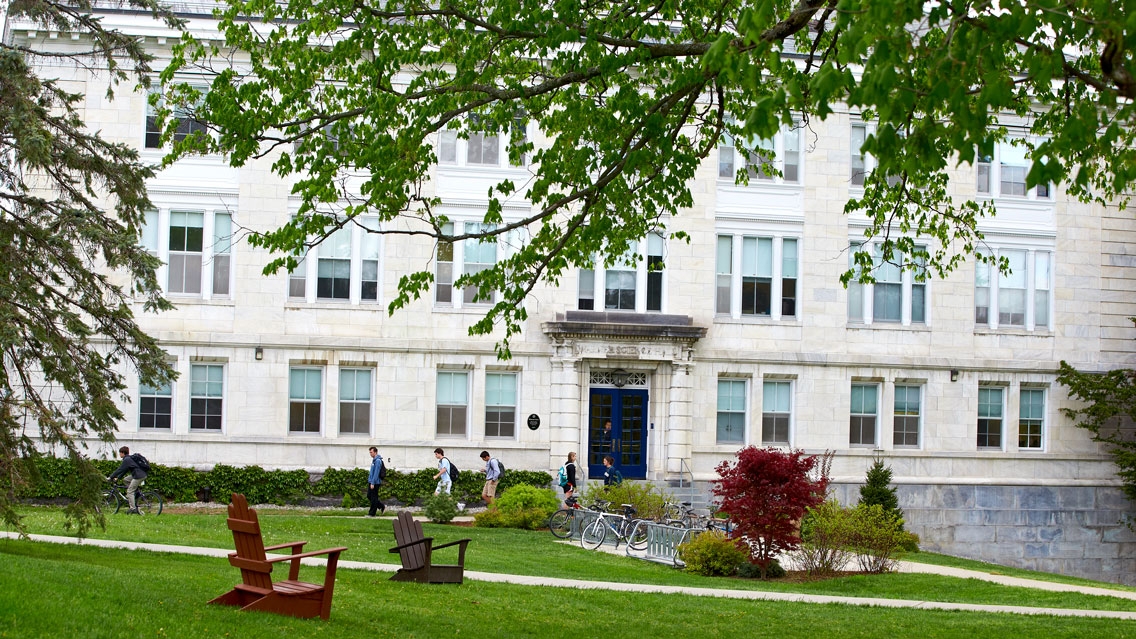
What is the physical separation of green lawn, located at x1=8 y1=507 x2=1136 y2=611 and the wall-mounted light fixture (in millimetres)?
8994

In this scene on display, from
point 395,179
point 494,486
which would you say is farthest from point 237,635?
point 494,486

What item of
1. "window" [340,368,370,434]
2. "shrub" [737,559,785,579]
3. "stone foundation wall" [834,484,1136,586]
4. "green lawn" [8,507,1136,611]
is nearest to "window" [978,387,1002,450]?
"stone foundation wall" [834,484,1136,586]

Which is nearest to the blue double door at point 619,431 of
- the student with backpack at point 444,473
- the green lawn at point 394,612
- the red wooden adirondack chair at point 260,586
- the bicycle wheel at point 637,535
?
the student with backpack at point 444,473

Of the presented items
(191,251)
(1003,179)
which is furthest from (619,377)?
(1003,179)

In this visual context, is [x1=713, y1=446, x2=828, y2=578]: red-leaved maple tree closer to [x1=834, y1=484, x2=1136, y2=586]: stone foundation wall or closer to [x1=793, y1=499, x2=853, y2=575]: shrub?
[x1=793, y1=499, x2=853, y2=575]: shrub

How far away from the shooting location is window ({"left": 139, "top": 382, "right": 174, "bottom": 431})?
103ft

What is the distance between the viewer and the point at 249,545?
1178 centimetres

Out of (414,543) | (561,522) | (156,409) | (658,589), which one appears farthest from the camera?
(156,409)

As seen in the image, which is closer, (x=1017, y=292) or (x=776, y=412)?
(x=776, y=412)

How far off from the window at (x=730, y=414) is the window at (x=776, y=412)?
580mm

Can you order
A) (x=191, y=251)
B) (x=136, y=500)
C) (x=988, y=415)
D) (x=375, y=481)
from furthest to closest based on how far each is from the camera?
1. (x=988, y=415)
2. (x=191, y=251)
3. (x=375, y=481)
4. (x=136, y=500)

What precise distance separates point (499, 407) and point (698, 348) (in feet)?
17.6

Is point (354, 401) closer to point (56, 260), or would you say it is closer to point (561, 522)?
point (561, 522)

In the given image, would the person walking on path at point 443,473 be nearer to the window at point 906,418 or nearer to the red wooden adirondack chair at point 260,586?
the window at point 906,418
